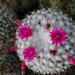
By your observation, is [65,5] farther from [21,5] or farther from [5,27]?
[5,27]

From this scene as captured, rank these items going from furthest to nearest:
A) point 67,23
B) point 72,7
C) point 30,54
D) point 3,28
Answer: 1. point 72,7
2. point 3,28
3. point 67,23
4. point 30,54

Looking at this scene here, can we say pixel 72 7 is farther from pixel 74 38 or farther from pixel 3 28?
pixel 3 28

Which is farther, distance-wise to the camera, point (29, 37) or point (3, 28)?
point (3, 28)

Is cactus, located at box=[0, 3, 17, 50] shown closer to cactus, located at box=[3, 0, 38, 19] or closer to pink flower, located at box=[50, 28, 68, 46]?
cactus, located at box=[3, 0, 38, 19]

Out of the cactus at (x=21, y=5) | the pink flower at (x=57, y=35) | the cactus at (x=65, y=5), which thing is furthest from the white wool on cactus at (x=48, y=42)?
the cactus at (x=21, y=5)

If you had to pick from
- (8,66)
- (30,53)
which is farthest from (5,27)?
(30,53)

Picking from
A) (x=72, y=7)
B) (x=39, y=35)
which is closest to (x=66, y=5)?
(x=72, y=7)

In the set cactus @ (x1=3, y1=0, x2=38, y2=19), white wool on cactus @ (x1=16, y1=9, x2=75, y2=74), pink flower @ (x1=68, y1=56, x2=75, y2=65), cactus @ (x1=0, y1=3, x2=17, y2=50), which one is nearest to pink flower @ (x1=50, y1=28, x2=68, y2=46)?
white wool on cactus @ (x1=16, y1=9, x2=75, y2=74)
